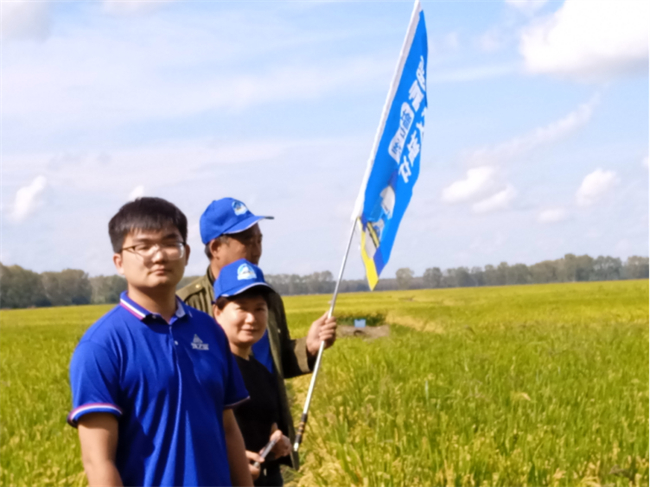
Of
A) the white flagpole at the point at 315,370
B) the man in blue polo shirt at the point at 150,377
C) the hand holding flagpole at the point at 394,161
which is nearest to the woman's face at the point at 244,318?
the white flagpole at the point at 315,370

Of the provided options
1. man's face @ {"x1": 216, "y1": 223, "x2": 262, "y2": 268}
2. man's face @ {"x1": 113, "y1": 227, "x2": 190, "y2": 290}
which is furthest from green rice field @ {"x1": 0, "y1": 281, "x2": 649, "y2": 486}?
man's face @ {"x1": 113, "y1": 227, "x2": 190, "y2": 290}

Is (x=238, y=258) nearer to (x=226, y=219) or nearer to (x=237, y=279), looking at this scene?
(x=226, y=219)

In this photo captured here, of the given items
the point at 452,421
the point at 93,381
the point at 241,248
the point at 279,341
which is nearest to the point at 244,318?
the point at 241,248

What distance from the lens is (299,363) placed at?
11.9 ft

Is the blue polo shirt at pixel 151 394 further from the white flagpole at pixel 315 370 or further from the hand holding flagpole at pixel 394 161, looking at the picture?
the hand holding flagpole at pixel 394 161

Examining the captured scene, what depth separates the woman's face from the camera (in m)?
3.03

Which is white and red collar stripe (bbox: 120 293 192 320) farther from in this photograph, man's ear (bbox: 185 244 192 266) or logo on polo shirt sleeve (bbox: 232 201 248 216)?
logo on polo shirt sleeve (bbox: 232 201 248 216)

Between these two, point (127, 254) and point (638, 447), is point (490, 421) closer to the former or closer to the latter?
point (638, 447)

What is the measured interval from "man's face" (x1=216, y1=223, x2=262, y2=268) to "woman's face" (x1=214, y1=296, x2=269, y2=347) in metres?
0.33

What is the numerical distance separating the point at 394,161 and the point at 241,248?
4.01 ft

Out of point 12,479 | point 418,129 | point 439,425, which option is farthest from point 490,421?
point 12,479

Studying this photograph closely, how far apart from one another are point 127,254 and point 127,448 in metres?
0.55

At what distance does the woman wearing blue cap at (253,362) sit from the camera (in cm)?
302

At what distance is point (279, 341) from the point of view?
11.6 feet
